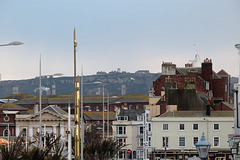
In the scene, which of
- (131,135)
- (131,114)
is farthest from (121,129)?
(131,114)

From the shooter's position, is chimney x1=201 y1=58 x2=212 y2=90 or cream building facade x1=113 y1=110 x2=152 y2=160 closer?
cream building facade x1=113 y1=110 x2=152 y2=160

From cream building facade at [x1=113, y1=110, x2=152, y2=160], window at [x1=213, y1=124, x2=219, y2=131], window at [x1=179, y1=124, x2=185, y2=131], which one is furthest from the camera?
cream building facade at [x1=113, y1=110, x2=152, y2=160]

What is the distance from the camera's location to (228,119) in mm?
114000

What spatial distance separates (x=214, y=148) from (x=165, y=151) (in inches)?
290

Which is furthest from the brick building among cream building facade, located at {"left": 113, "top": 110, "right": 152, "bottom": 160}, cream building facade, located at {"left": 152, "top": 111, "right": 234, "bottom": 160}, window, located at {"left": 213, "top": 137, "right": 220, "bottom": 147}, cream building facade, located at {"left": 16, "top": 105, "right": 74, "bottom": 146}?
cream building facade, located at {"left": 16, "top": 105, "right": 74, "bottom": 146}

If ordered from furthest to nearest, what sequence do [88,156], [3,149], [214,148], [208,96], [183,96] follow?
[208,96] → [183,96] → [214,148] → [88,156] → [3,149]

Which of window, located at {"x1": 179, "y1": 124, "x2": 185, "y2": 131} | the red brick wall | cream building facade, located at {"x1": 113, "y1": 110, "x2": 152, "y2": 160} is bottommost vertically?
cream building facade, located at {"x1": 113, "y1": 110, "x2": 152, "y2": 160}

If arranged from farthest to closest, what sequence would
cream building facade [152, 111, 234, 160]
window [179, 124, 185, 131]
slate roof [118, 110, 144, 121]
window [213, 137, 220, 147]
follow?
slate roof [118, 110, 144, 121] < window [179, 124, 185, 131] < window [213, 137, 220, 147] < cream building facade [152, 111, 234, 160]

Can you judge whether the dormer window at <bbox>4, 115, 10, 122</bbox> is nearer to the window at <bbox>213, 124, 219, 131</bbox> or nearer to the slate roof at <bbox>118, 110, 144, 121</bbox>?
the slate roof at <bbox>118, 110, 144, 121</bbox>

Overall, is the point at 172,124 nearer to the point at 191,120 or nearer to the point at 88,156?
the point at 191,120

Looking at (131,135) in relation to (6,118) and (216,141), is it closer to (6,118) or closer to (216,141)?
(6,118)

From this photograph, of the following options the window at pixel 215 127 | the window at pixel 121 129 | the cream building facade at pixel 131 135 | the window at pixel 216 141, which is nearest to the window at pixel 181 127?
the window at pixel 215 127

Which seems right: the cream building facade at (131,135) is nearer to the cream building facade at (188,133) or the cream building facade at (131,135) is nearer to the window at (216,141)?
the cream building facade at (188,133)

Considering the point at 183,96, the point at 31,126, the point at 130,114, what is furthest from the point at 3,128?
the point at 183,96
